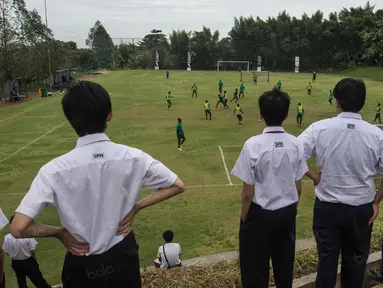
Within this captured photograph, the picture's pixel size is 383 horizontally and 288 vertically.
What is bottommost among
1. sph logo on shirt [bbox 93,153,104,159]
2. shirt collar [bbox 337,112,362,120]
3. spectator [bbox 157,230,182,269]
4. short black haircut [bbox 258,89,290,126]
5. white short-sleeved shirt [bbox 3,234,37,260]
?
spectator [bbox 157,230,182,269]

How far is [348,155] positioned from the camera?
2957 millimetres

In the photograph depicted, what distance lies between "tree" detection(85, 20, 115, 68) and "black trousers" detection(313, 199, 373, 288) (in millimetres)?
70674

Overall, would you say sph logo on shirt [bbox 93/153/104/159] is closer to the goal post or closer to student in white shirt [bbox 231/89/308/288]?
student in white shirt [bbox 231/89/308/288]

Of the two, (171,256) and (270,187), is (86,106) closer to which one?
(270,187)

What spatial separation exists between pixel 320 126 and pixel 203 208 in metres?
6.03

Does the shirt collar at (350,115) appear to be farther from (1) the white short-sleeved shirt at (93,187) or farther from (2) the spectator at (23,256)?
(2) the spectator at (23,256)

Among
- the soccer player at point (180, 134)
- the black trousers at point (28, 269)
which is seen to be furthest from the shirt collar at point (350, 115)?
the soccer player at point (180, 134)

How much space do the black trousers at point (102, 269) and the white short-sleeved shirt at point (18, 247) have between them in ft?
9.26

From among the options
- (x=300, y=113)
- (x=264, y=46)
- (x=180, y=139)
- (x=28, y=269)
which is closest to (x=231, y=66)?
(x=264, y=46)

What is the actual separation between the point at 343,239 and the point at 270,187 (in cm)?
81

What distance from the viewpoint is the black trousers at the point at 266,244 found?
A: 283cm

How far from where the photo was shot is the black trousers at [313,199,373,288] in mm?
2973

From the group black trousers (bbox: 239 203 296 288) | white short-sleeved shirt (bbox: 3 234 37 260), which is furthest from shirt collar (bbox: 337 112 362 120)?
white short-sleeved shirt (bbox: 3 234 37 260)

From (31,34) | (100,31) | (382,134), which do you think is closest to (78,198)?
(382,134)
